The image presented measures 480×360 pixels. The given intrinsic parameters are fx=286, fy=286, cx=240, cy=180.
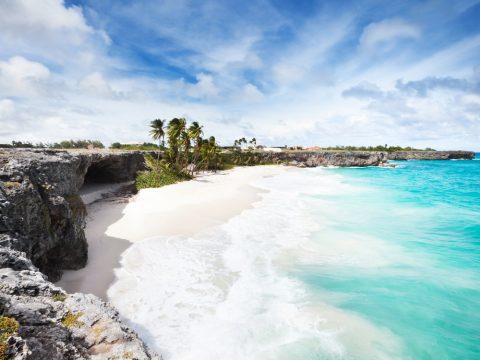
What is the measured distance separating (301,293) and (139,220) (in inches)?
379

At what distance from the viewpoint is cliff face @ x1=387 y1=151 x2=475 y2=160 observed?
129m

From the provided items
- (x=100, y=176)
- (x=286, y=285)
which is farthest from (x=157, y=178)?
(x=286, y=285)

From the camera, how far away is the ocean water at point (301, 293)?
6945 mm

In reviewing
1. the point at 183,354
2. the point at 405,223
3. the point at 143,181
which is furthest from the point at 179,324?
the point at 143,181

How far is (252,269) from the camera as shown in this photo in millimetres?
10516

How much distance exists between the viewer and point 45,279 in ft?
16.9

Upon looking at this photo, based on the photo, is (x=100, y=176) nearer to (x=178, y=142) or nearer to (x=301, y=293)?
(x=178, y=142)

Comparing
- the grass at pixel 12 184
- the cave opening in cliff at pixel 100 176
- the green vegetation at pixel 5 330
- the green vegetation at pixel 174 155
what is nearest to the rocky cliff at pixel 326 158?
the green vegetation at pixel 174 155

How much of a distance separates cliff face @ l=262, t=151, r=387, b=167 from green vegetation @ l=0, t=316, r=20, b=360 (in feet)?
242

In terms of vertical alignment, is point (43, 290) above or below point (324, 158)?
above

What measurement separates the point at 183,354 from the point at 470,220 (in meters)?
23.5

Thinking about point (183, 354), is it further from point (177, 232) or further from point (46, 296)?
point (177, 232)

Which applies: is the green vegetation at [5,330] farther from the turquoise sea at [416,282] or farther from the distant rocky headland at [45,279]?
the turquoise sea at [416,282]

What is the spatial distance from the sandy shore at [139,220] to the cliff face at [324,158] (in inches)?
2159
